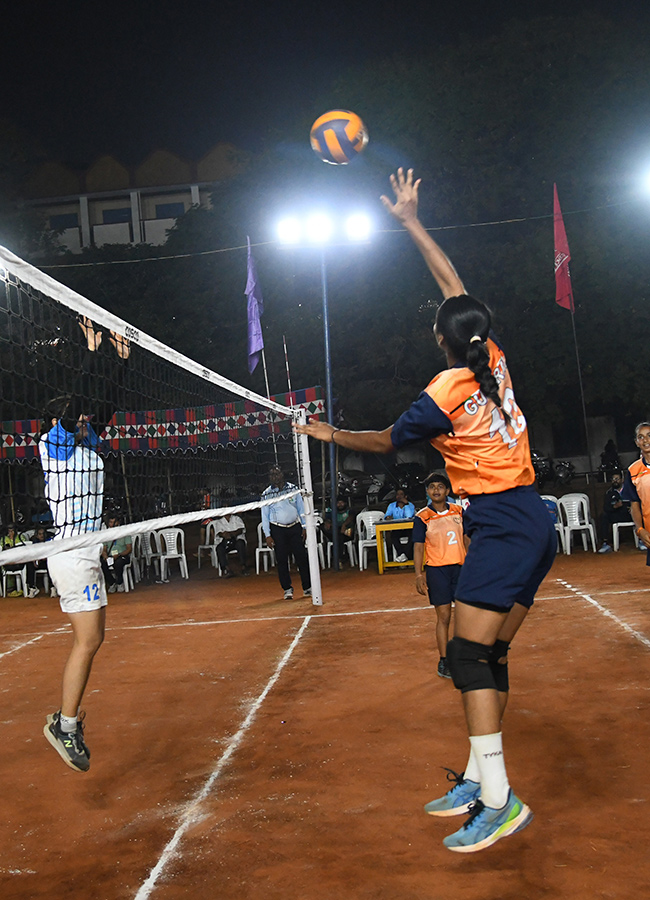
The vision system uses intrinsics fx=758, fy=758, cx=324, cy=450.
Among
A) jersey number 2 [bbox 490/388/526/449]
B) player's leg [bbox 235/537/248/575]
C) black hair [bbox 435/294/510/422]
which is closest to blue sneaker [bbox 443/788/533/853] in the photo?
jersey number 2 [bbox 490/388/526/449]

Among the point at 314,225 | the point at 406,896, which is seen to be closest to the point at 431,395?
the point at 406,896

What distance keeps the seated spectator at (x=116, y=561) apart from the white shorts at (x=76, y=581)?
989cm

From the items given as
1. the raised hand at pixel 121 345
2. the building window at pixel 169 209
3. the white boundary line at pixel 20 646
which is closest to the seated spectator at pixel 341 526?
the white boundary line at pixel 20 646

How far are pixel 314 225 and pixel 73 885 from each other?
1242 centimetres

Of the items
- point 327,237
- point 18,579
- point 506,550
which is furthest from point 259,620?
point 327,237

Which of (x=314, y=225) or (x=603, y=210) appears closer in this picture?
(x=314, y=225)

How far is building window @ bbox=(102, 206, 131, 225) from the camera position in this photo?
41.4m

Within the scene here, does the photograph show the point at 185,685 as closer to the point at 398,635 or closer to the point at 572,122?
the point at 398,635

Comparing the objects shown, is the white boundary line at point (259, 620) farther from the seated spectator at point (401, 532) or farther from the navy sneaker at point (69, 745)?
the navy sneaker at point (69, 745)

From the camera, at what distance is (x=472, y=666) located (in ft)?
9.10

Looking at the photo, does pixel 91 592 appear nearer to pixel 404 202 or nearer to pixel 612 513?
pixel 404 202

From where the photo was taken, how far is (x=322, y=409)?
14984mm

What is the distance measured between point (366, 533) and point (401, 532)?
4.45ft

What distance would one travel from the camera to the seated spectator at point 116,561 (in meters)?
13.7
